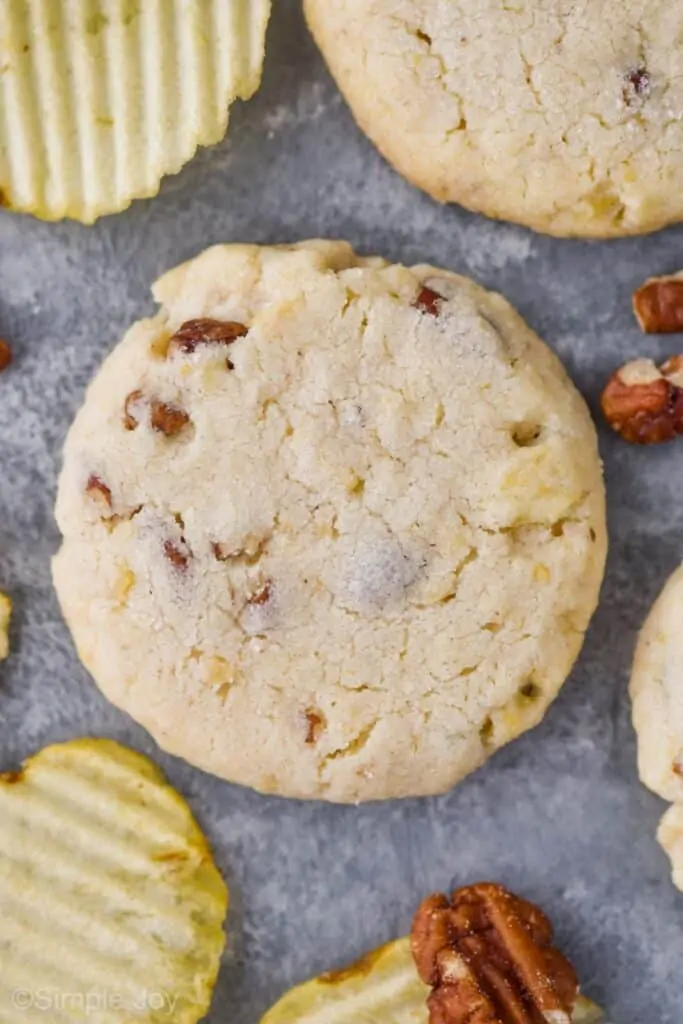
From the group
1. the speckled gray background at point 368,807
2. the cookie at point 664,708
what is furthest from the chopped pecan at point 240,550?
the cookie at point 664,708

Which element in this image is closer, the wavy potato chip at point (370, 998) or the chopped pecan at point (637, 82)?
the chopped pecan at point (637, 82)

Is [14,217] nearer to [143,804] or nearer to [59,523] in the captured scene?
[59,523]

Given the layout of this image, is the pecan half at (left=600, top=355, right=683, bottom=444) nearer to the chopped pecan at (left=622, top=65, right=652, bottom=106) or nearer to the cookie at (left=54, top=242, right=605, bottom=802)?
the cookie at (left=54, top=242, right=605, bottom=802)

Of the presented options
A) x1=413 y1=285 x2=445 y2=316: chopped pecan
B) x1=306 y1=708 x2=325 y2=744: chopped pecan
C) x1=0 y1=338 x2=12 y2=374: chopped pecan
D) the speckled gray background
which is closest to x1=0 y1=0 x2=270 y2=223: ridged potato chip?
the speckled gray background

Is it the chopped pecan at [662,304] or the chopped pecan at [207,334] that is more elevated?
the chopped pecan at [207,334]

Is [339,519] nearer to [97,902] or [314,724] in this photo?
[314,724]

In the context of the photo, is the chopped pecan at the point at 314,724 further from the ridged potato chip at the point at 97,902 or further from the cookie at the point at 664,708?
the cookie at the point at 664,708

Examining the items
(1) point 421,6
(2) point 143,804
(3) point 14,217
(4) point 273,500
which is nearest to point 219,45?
(1) point 421,6

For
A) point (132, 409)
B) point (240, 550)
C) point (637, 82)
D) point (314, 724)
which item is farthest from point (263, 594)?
point (637, 82)
